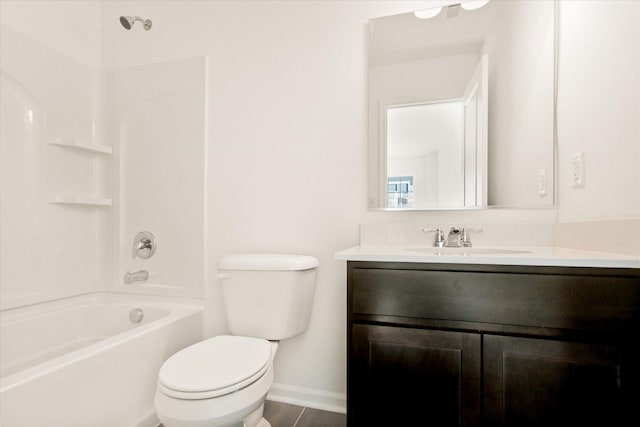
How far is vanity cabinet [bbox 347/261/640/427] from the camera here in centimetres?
86

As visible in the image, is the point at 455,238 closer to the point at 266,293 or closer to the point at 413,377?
the point at 413,377

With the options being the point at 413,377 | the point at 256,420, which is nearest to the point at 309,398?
the point at 256,420

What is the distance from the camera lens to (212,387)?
1012 millimetres

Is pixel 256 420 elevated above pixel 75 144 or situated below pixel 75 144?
below

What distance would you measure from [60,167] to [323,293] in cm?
164

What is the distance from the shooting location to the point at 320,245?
1643 millimetres

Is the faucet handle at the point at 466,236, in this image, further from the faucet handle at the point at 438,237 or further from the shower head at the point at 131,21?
the shower head at the point at 131,21

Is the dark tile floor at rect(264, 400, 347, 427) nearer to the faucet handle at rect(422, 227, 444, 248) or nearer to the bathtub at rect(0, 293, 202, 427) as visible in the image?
the bathtub at rect(0, 293, 202, 427)

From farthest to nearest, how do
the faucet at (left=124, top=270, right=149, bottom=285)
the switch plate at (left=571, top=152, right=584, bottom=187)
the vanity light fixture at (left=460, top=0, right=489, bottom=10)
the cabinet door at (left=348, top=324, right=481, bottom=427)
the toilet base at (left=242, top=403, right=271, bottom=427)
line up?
the faucet at (left=124, top=270, right=149, bottom=285) → the vanity light fixture at (left=460, top=0, right=489, bottom=10) → the toilet base at (left=242, top=403, right=271, bottom=427) → the switch plate at (left=571, top=152, right=584, bottom=187) → the cabinet door at (left=348, top=324, right=481, bottom=427)

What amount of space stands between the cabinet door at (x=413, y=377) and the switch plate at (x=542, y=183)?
0.80 m

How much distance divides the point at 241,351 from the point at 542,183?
1.46 m

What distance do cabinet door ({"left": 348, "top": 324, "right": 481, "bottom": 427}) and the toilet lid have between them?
367 mm

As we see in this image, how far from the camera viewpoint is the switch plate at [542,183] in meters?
1.39

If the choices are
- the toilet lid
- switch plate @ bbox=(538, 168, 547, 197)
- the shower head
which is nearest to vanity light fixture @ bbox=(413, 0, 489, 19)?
switch plate @ bbox=(538, 168, 547, 197)
